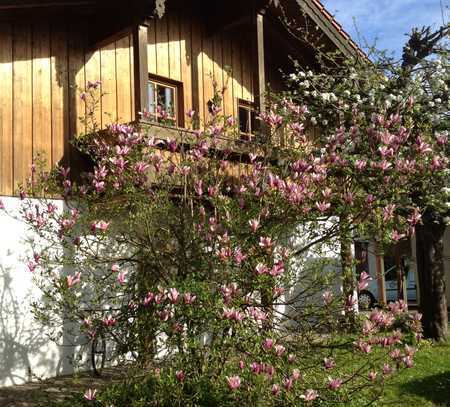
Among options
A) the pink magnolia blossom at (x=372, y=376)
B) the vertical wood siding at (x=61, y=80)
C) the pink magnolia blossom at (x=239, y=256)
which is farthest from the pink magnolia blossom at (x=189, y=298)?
the vertical wood siding at (x=61, y=80)

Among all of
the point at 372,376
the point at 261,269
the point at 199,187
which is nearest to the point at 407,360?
the point at 372,376

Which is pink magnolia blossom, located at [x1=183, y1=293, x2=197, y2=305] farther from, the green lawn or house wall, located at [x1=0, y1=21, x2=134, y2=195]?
house wall, located at [x1=0, y1=21, x2=134, y2=195]

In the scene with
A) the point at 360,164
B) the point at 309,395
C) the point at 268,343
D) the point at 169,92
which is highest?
the point at 169,92

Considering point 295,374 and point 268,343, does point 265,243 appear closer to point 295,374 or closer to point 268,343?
point 268,343

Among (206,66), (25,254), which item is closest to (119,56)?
(206,66)

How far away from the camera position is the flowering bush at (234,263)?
4.93 m

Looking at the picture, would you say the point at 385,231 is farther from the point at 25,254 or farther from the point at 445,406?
the point at 25,254

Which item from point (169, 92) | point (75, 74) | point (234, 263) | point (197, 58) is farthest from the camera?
point (197, 58)

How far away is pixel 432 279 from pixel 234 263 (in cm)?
702

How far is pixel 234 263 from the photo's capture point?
510 centimetres

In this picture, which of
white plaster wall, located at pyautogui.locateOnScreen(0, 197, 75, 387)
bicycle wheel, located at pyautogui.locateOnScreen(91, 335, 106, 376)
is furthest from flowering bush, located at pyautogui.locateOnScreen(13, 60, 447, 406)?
white plaster wall, located at pyautogui.locateOnScreen(0, 197, 75, 387)

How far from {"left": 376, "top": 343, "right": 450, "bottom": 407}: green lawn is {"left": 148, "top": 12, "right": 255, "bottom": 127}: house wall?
4907 millimetres

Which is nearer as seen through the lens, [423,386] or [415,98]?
[423,386]

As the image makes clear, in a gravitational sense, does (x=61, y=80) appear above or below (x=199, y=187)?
above
